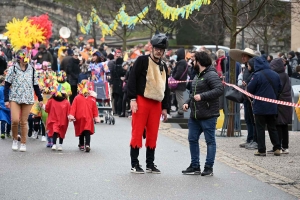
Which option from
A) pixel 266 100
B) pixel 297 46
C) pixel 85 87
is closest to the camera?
pixel 266 100

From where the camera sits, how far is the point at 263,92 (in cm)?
1504

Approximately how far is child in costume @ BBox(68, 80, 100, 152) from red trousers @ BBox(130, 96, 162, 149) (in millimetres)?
3126

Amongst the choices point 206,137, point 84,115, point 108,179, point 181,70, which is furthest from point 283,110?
point 181,70

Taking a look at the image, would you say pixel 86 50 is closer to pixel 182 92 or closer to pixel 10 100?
pixel 182 92

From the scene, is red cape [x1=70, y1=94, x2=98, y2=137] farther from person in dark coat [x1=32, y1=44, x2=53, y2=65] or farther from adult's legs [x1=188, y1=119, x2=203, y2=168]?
person in dark coat [x1=32, y1=44, x2=53, y2=65]

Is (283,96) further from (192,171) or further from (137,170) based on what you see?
(137,170)

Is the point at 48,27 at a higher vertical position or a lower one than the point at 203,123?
higher

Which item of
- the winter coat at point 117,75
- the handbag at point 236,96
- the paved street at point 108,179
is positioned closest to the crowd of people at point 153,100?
the handbag at point 236,96

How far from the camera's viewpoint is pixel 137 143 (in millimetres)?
12711

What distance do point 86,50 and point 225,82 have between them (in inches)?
532

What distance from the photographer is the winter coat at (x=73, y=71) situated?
90.3 feet

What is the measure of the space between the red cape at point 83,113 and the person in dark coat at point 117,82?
10348 millimetres

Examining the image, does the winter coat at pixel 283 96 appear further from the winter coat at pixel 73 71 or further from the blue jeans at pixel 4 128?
→ the winter coat at pixel 73 71

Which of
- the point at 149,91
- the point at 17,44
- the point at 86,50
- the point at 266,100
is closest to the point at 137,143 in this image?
the point at 149,91
